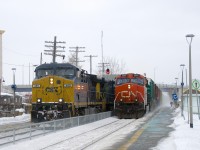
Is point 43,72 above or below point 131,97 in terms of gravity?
above

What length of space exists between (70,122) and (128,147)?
801 centimetres

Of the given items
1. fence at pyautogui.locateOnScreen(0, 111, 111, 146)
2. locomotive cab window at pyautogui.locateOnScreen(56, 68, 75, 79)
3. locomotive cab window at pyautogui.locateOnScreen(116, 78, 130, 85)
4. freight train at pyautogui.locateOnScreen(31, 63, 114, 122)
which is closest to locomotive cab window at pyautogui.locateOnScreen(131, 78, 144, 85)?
locomotive cab window at pyautogui.locateOnScreen(116, 78, 130, 85)

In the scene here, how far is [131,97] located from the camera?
36.4 metres

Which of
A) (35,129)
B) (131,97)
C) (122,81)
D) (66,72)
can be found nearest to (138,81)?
(122,81)

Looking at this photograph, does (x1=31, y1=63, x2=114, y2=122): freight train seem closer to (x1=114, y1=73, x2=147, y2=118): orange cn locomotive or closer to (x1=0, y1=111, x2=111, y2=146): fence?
(x1=0, y1=111, x2=111, y2=146): fence

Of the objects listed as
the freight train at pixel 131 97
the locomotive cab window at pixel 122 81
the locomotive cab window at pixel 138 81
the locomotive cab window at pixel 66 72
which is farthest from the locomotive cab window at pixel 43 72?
the locomotive cab window at pixel 138 81

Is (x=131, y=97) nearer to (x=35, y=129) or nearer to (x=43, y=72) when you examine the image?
(x=43, y=72)

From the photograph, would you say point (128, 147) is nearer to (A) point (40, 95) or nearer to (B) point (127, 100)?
(A) point (40, 95)

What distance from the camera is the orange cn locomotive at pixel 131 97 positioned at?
36.2 metres

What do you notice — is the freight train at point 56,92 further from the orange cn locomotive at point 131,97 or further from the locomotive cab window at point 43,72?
the orange cn locomotive at point 131,97

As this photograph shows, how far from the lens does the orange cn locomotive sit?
1426 inches

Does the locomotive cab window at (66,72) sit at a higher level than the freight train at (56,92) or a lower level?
higher

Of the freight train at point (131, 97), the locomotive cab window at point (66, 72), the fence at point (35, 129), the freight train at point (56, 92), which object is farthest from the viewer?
the freight train at point (131, 97)

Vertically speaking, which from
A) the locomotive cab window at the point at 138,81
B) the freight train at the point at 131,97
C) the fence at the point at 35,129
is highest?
the locomotive cab window at the point at 138,81
